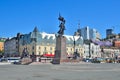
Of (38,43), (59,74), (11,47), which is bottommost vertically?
(59,74)

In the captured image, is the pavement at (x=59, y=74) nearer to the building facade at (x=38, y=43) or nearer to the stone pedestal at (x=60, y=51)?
the stone pedestal at (x=60, y=51)

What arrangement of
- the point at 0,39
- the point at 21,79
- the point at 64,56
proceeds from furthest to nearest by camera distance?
1. the point at 0,39
2. the point at 64,56
3. the point at 21,79

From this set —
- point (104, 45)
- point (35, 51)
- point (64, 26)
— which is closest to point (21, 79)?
point (64, 26)

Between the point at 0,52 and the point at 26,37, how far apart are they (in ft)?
113

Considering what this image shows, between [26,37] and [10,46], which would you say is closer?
[26,37]

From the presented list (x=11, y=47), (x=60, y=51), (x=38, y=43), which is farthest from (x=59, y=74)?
(x=11, y=47)

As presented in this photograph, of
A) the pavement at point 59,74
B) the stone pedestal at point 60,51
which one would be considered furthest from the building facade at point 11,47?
the pavement at point 59,74

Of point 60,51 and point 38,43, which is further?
point 38,43

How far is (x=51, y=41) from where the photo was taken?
127 metres

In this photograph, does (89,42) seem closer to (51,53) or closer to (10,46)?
(51,53)

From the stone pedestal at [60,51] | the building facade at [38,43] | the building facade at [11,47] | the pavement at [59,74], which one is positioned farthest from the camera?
the building facade at [11,47]

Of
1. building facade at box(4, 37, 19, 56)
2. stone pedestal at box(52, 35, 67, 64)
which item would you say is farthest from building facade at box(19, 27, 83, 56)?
stone pedestal at box(52, 35, 67, 64)

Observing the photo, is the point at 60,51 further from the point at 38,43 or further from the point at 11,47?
the point at 11,47

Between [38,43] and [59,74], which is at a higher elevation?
[38,43]
